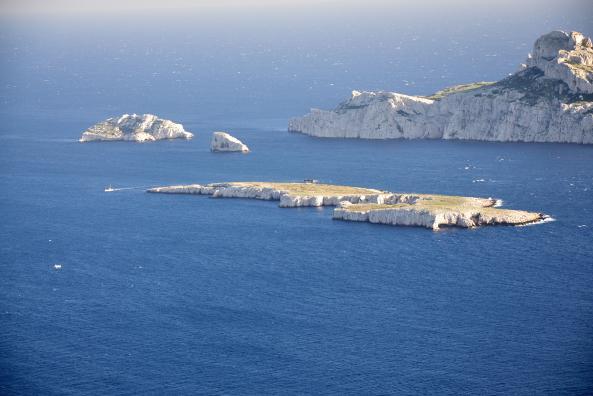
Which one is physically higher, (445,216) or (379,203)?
(379,203)

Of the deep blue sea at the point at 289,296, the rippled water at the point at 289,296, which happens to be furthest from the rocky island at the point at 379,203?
the rippled water at the point at 289,296

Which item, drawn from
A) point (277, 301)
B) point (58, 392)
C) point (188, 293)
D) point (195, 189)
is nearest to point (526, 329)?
point (277, 301)

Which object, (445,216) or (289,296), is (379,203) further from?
(289,296)

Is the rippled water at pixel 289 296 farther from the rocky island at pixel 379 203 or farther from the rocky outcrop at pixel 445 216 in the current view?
the rocky island at pixel 379 203

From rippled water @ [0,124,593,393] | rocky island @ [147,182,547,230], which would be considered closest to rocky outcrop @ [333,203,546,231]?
rocky island @ [147,182,547,230]

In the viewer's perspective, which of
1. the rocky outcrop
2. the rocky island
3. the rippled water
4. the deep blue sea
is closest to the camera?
the deep blue sea

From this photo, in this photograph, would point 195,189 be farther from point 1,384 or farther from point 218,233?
point 1,384

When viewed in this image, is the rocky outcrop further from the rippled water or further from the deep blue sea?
the rippled water

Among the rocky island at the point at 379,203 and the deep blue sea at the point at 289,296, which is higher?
the rocky island at the point at 379,203

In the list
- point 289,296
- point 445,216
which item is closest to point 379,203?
point 445,216
